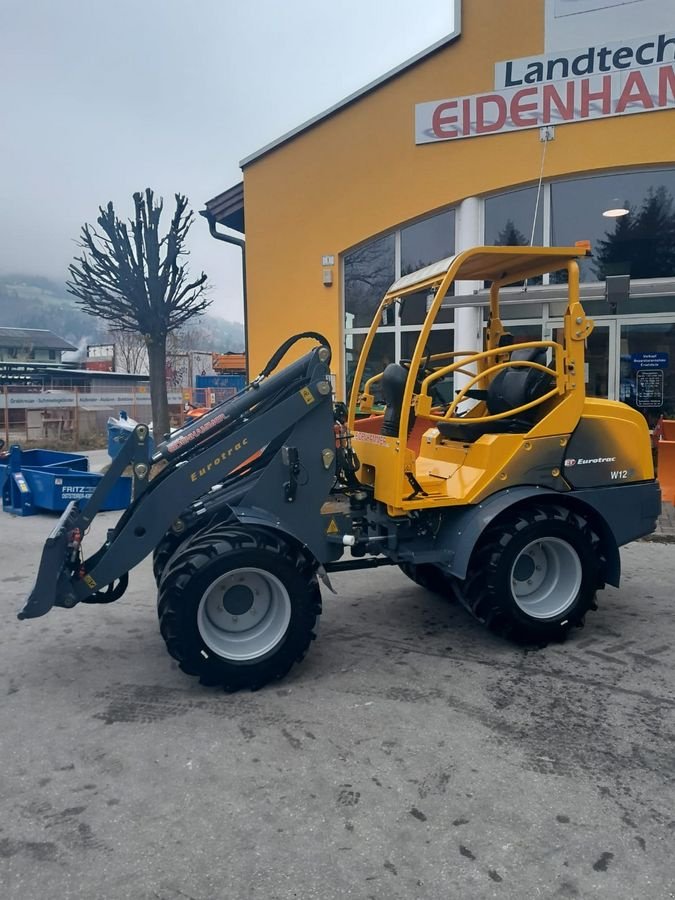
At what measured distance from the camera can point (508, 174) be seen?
9.62 metres

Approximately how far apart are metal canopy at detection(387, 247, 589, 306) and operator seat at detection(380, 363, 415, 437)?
62cm

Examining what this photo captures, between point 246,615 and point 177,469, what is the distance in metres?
0.95

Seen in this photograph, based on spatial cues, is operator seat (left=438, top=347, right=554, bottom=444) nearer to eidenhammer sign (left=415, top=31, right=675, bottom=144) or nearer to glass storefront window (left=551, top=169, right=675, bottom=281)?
glass storefront window (left=551, top=169, right=675, bottom=281)

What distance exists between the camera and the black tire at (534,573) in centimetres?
421

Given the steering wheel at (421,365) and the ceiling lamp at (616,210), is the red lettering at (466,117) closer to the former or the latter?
the ceiling lamp at (616,210)

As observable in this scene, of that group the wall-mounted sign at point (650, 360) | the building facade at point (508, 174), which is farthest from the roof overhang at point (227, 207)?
the wall-mounted sign at point (650, 360)

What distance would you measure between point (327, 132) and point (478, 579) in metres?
8.89

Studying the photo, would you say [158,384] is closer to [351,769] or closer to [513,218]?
[513,218]

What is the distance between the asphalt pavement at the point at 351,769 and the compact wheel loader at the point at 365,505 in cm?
39

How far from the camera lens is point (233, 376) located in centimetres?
3159

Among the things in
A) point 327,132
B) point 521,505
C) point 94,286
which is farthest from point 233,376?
point 521,505

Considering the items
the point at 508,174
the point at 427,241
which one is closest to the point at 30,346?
the point at 427,241

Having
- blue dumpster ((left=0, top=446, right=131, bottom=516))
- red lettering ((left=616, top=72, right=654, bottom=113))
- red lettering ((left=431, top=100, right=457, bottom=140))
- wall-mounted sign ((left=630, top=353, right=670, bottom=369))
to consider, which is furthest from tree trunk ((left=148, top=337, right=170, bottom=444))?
red lettering ((left=616, top=72, right=654, bottom=113))

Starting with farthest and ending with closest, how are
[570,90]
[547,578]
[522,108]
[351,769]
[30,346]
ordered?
1. [30,346]
2. [522,108]
3. [570,90]
4. [547,578]
5. [351,769]
